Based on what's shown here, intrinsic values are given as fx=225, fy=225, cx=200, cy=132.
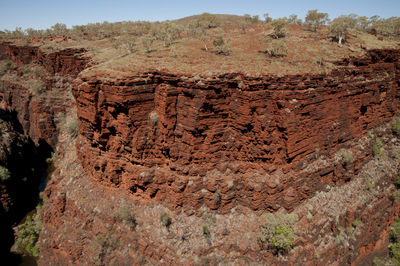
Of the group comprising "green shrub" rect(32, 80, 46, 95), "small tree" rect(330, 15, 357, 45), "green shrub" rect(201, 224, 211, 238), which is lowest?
"green shrub" rect(201, 224, 211, 238)

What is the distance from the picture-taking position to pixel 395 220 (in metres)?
16.5

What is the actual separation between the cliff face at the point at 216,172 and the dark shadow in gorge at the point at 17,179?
8.05 metres

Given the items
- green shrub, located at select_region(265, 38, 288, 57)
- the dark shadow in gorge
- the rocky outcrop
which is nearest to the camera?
green shrub, located at select_region(265, 38, 288, 57)

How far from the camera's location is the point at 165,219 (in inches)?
481

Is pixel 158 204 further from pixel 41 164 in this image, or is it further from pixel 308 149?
pixel 41 164

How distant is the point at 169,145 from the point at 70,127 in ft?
45.8

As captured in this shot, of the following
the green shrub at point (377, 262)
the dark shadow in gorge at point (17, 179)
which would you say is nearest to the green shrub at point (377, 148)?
the green shrub at point (377, 262)

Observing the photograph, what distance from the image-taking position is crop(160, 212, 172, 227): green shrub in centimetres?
1224

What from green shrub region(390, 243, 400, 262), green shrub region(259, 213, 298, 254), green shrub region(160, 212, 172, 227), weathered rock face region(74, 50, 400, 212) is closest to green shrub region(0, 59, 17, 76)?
weathered rock face region(74, 50, 400, 212)

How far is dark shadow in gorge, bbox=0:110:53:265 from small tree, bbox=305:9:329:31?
32.5m

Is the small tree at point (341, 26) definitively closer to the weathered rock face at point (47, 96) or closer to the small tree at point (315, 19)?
the small tree at point (315, 19)

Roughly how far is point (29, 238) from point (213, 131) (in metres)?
18.6

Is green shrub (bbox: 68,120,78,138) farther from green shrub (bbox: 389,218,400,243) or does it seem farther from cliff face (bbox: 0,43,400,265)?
green shrub (bbox: 389,218,400,243)

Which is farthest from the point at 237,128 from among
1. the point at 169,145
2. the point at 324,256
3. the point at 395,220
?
the point at 395,220
